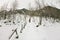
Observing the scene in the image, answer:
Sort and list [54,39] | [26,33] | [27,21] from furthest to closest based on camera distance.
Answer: [27,21] < [26,33] < [54,39]

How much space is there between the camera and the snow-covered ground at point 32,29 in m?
1.56

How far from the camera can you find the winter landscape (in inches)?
62.3

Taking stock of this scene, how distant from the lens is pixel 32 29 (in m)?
1.64

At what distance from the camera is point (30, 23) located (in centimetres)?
168

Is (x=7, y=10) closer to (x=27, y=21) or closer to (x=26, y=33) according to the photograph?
(x=27, y=21)

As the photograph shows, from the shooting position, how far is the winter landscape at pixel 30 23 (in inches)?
62.3

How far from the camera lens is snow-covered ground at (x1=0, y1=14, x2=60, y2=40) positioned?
1561 mm

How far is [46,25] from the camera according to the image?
1.63 meters

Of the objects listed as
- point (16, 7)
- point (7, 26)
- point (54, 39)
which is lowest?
point (54, 39)

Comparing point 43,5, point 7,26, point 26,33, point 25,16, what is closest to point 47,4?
point 43,5

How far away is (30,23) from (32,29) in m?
0.09

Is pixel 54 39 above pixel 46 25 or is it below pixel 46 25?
below

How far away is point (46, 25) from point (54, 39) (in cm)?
22

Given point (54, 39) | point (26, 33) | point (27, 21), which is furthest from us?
point (27, 21)
